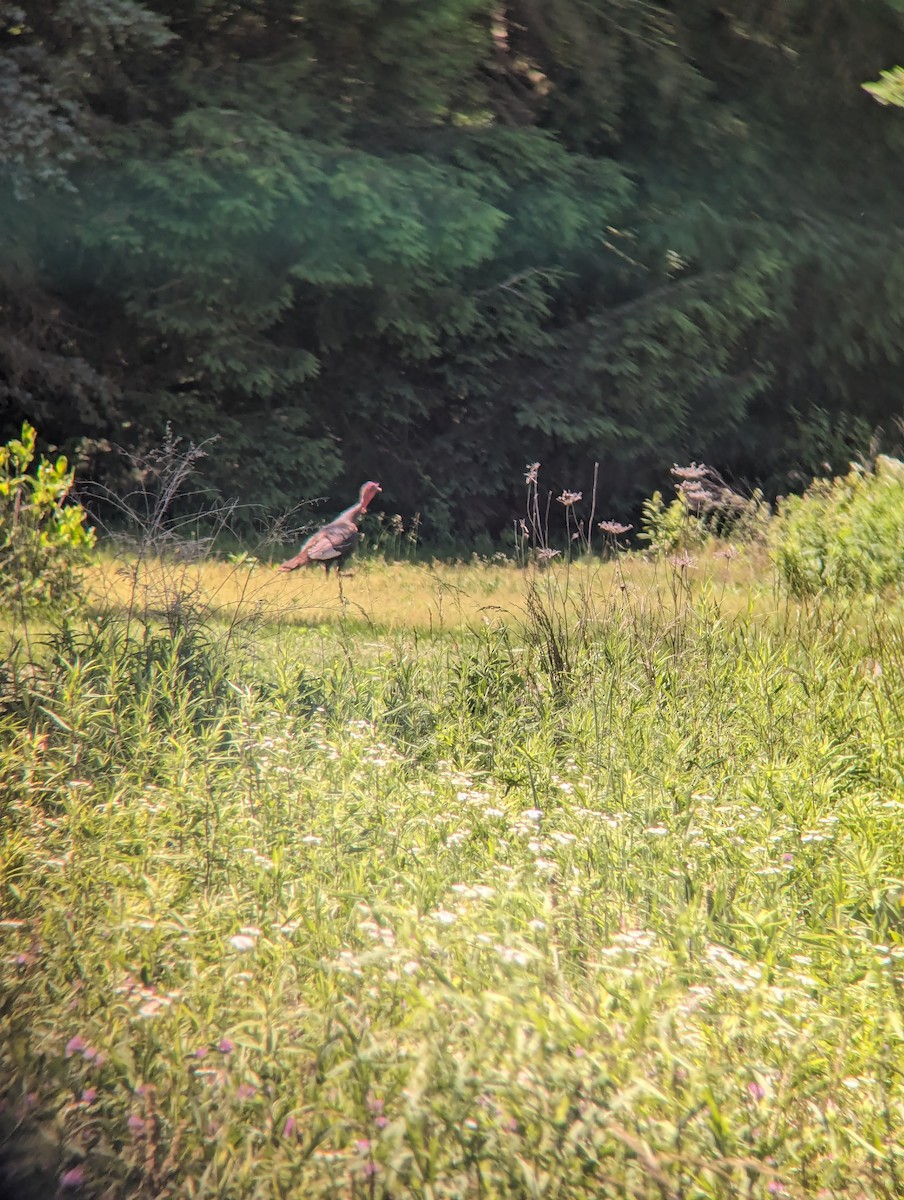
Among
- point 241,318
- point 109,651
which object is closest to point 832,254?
point 241,318

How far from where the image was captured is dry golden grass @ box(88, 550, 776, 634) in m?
7.00

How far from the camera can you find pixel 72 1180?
7.47 feet

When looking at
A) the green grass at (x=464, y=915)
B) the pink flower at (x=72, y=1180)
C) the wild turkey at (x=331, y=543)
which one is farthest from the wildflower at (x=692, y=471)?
the pink flower at (x=72, y=1180)

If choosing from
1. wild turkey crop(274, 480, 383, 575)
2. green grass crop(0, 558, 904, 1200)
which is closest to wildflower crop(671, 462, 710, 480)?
green grass crop(0, 558, 904, 1200)

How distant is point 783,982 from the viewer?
305cm

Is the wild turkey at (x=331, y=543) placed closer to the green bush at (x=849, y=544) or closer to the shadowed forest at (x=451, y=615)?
the shadowed forest at (x=451, y=615)

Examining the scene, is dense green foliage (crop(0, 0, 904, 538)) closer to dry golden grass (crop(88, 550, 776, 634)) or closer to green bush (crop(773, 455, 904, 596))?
dry golden grass (crop(88, 550, 776, 634))

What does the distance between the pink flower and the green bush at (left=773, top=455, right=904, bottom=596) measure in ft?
20.9

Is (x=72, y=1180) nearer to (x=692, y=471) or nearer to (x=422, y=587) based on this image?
(x=692, y=471)

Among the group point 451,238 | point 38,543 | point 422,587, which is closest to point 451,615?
point 422,587

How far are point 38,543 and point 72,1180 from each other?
470 cm

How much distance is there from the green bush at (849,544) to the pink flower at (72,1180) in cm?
638

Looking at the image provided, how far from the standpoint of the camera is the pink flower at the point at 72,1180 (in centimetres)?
227

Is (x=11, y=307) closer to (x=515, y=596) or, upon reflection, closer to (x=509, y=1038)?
(x=515, y=596)
